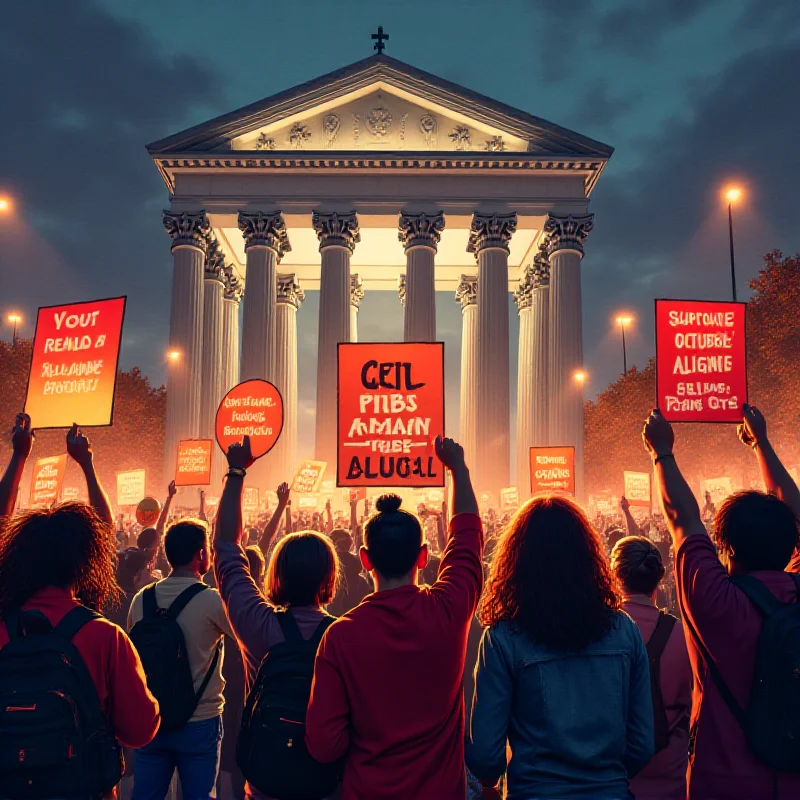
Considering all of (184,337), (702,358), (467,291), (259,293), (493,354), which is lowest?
(702,358)

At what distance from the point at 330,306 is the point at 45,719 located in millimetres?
36105

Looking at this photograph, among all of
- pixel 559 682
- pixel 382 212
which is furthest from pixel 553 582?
pixel 382 212

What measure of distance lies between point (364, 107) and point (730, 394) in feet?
118

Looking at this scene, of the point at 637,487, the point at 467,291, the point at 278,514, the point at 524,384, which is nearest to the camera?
the point at 278,514

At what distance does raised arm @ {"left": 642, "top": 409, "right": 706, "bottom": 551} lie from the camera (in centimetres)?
324

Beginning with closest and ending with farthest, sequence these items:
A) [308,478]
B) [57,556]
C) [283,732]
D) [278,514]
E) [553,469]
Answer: [283,732], [57,556], [278,514], [308,478], [553,469]

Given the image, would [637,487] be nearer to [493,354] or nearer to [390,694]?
[493,354]

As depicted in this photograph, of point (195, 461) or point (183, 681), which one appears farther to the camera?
point (195, 461)

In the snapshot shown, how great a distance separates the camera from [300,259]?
49.1m

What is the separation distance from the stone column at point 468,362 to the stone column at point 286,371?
9530mm

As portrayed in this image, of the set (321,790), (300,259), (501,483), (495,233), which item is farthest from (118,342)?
(300,259)

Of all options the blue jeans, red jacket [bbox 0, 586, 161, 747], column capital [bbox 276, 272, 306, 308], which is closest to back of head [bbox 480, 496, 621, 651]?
red jacket [bbox 0, 586, 161, 747]

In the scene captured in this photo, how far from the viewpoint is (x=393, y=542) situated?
3.14 m

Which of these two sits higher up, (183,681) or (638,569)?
(638,569)
